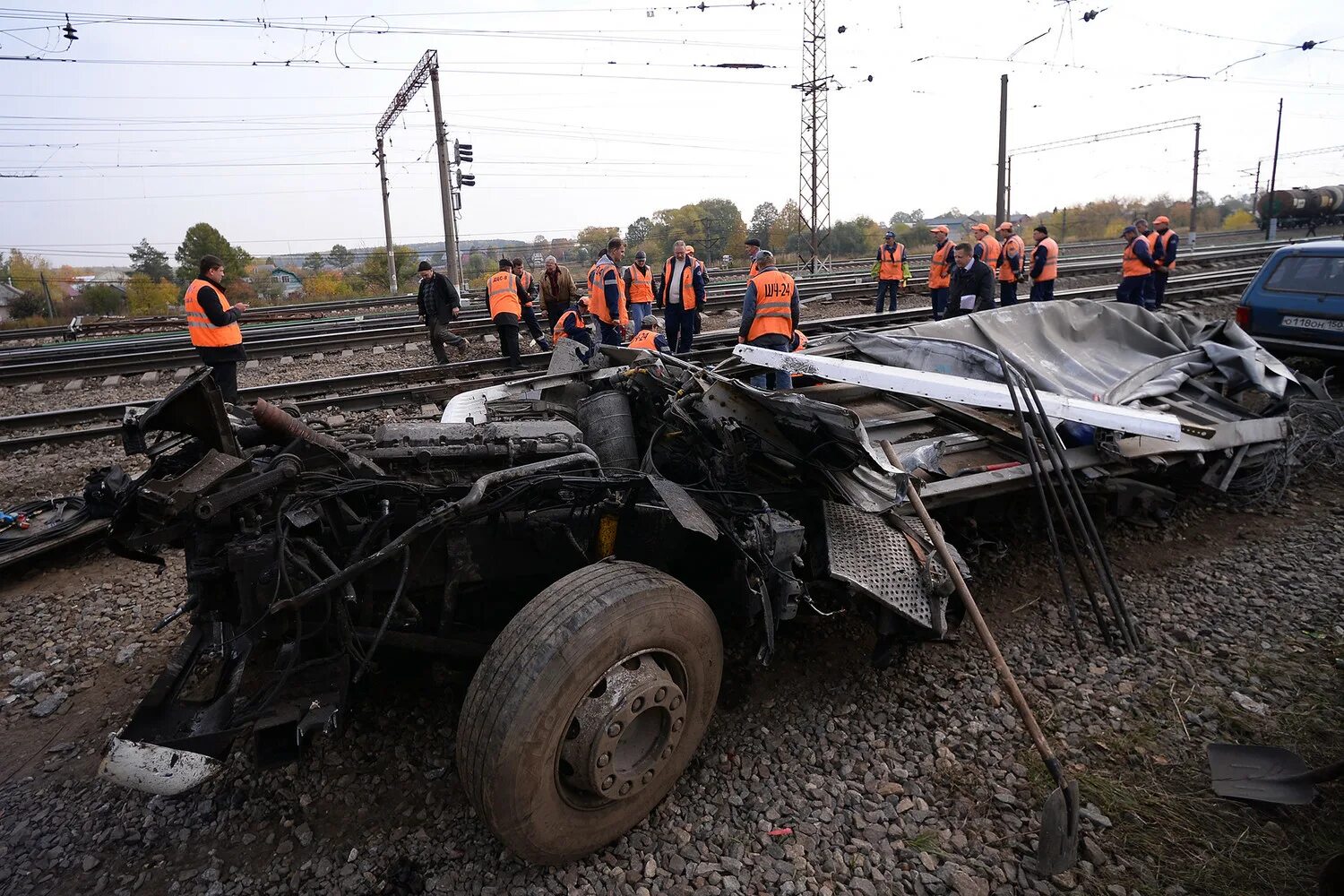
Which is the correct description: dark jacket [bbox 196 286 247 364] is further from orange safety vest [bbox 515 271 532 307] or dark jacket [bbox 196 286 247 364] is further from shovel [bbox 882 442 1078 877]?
shovel [bbox 882 442 1078 877]

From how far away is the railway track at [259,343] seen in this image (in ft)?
36.0

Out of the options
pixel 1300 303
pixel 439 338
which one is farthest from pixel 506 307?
pixel 1300 303

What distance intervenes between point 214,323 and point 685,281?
5.55 m

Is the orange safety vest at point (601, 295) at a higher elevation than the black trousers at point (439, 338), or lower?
higher

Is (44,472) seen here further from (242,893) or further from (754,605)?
(754,605)

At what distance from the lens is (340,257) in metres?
40.6

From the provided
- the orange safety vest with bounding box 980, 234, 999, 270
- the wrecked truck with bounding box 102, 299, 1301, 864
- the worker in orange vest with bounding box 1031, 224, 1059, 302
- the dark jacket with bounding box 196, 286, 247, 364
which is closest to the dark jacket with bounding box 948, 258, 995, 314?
the orange safety vest with bounding box 980, 234, 999, 270

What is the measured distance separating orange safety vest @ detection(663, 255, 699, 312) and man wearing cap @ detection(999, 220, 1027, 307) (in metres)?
5.58

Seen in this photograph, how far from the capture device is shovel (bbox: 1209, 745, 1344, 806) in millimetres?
2646

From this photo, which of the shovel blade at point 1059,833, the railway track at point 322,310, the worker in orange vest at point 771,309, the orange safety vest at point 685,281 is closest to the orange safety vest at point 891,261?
the railway track at point 322,310

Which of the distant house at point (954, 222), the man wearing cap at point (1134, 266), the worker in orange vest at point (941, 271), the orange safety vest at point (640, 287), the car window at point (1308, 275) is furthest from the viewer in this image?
the distant house at point (954, 222)

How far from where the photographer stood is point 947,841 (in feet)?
8.45

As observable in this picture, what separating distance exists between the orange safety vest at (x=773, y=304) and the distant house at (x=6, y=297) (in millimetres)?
29945

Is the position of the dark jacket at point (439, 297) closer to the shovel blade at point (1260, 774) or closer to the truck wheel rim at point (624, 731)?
the truck wheel rim at point (624, 731)
